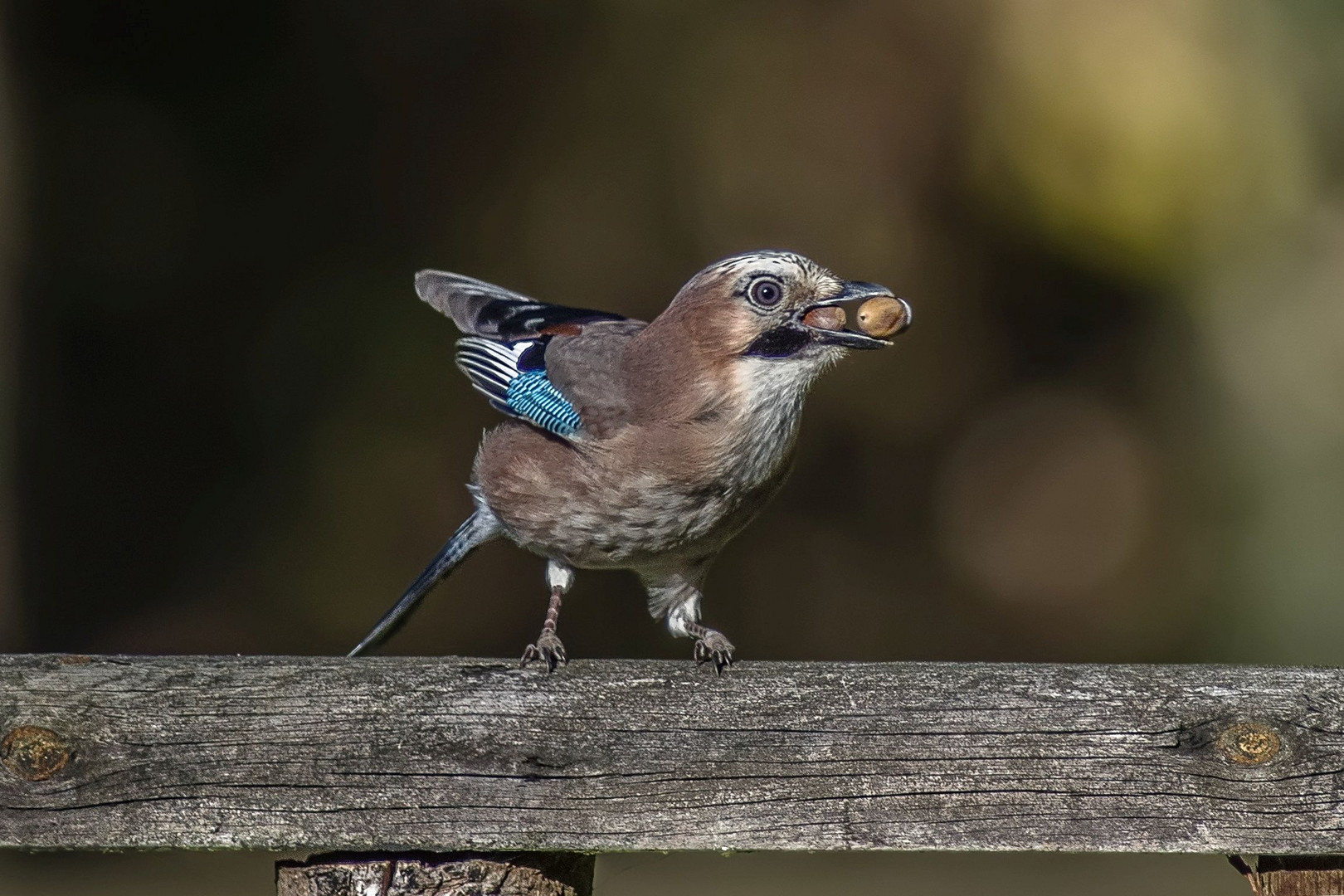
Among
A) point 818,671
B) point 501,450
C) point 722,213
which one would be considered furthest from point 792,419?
point 722,213

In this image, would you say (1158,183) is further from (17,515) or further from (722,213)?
(17,515)

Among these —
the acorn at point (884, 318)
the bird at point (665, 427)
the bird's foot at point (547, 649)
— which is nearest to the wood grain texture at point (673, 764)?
the bird's foot at point (547, 649)

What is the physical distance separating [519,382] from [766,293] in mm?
702

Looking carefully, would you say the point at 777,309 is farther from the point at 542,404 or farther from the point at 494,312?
the point at 494,312

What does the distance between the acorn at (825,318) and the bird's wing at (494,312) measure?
796 mm

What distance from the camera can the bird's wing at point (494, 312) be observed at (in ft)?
11.7

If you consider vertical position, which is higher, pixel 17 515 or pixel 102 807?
pixel 102 807

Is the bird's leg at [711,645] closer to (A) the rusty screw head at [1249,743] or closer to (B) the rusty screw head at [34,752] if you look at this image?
(A) the rusty screw head at [1249,743]

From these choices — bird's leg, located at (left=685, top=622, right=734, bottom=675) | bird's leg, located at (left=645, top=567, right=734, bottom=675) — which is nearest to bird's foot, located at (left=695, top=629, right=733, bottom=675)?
bird's leg, located at (left=685, top=622, right=734, bottom=675)

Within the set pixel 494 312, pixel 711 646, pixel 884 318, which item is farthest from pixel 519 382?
pixel 884 318

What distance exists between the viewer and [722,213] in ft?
20.1

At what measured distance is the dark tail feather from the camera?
3424 mm

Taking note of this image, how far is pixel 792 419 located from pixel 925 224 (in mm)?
3308

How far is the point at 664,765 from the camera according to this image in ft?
6.61
